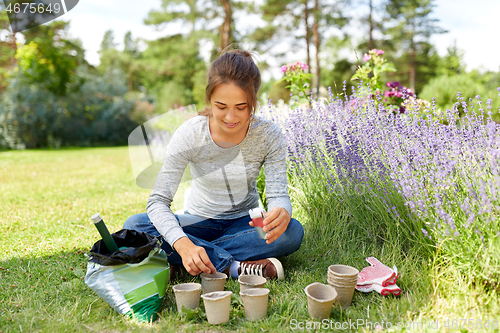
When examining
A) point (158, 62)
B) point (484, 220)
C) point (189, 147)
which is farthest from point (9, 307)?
point (158, 62)

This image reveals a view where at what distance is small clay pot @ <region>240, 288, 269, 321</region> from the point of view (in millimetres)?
1487

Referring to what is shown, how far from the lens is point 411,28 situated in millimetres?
18641

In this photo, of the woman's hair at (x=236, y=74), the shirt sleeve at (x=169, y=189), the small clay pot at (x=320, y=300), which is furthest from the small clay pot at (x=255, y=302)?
the woman's hair at (x=236, y=74)

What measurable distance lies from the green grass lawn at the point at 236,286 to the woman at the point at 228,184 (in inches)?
7.2

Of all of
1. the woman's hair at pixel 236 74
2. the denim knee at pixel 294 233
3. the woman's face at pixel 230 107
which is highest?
the woman's hair at pixel 236 74

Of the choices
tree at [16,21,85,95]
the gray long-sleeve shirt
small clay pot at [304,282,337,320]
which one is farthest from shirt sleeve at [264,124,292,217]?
tree at [16,21,85,95]

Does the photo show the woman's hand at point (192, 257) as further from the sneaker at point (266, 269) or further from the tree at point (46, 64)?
the tree at point (46, 64)

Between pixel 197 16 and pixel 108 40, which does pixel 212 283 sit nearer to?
pixel 197 16

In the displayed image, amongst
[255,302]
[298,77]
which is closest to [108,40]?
[298,77]

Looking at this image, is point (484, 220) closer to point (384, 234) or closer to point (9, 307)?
point (384, 234)

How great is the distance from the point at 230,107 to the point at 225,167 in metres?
0.41

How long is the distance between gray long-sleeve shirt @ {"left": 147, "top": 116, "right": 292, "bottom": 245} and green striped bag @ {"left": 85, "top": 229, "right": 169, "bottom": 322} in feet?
1.11

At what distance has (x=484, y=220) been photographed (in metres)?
1.48

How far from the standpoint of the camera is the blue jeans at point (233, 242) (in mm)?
1925
